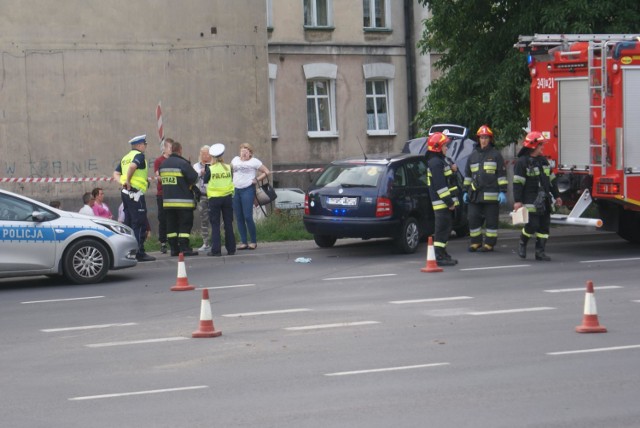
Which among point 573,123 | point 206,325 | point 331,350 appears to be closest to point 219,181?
point 573,123

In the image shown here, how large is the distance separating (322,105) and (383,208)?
18770 mm

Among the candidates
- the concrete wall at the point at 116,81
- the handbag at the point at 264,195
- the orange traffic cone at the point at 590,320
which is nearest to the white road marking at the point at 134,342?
the orange traffic cone at the point at 590,320

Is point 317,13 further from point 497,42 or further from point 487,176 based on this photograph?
point 487,176

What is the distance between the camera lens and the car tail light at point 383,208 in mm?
18594

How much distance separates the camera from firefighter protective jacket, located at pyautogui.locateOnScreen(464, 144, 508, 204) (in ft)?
62.0

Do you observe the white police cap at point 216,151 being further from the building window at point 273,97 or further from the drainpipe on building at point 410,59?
the drainpipe on building at point 410,59

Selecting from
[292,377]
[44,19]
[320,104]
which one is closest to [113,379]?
[292,377]

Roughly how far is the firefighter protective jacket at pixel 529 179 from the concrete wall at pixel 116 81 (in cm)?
1186

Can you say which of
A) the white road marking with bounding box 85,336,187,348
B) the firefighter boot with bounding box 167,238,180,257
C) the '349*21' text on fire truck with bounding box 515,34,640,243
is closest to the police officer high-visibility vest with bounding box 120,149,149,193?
the firefighter boot with bounding box 167,238,180,257

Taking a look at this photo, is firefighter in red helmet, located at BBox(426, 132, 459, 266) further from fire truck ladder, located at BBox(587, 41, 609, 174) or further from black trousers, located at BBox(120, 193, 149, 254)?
black trousers, located at BBox(120, 193, 149, 254)

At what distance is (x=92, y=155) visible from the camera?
2714cm

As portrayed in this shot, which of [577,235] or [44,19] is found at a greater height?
[44,19]

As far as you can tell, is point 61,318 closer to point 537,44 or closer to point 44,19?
point 537,44

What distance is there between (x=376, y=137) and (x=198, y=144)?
1071cm
